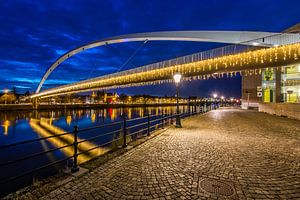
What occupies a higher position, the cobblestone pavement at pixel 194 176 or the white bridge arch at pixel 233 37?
the white bridge arch at pixel 233 37

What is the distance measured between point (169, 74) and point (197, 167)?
26657mm

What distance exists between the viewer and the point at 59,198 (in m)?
3.39

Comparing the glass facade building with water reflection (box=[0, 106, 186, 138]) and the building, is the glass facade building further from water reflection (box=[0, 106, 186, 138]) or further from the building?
water reflection (box=[0, 106, 186, 138])

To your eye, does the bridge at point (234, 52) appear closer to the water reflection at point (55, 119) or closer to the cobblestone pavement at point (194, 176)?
the water reflection at point (55, 119)

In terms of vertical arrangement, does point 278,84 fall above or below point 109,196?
above

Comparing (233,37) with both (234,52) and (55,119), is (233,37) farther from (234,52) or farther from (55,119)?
(55,119)

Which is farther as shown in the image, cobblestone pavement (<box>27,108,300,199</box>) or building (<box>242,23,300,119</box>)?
building (<box>242,23,300,119</box>)

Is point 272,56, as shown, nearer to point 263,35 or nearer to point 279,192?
point 263,35

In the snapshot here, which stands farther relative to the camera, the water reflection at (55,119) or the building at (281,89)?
the water reflection at (55,119)

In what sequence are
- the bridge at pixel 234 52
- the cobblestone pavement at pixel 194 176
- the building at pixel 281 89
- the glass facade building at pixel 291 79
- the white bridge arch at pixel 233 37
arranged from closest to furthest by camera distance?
the cobblestone pavement at pixel 194 176 → the white bridge arch at pixel 233 37 → the bridge at pixel 234 52 → the building at pixel 281 89 → the glass facade building at pixel 291 79

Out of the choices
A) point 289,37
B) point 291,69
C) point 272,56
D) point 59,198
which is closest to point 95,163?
point 59,198

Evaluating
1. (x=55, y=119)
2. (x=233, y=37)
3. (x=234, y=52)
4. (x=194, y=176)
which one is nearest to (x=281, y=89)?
(x=234, y=52)

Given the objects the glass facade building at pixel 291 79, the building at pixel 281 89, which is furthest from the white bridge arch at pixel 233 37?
the glass facade building at pixel 291 79

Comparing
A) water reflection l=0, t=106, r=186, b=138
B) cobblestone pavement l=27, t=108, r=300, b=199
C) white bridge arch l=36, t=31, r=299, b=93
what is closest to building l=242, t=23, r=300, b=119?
white bridge arch l=36, t=31, r=299, b=93
